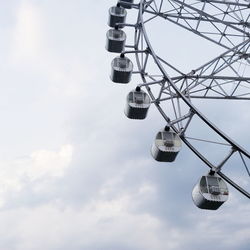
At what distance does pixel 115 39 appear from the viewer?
21234mm

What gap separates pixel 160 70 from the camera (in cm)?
1435

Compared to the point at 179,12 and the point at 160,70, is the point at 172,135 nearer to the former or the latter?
the point at 160,70

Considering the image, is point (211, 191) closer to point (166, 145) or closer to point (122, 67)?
point (166, 145)

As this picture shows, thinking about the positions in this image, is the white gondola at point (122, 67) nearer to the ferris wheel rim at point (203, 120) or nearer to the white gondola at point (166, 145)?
the ferris wheel rim at point (203, 120)

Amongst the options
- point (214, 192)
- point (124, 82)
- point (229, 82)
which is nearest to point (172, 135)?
point (214, 192)

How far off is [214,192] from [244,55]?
7195mm

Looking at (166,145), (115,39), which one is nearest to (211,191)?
(166,145)

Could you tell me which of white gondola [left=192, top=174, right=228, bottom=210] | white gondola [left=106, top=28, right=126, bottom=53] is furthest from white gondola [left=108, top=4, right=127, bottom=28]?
white gondola [left=192, top=174, right=228, bottom=210]

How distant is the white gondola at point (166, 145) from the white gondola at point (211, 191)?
5.96 ft

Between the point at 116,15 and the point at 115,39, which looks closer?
the point at 115,39

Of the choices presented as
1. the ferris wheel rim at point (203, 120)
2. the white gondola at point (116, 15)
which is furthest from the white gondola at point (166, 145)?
the white gondola at point (116, 15)

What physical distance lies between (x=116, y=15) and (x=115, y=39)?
2.52m

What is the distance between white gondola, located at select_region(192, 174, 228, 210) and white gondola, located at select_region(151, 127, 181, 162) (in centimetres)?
182

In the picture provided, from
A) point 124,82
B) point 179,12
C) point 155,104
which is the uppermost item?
point 179,12
